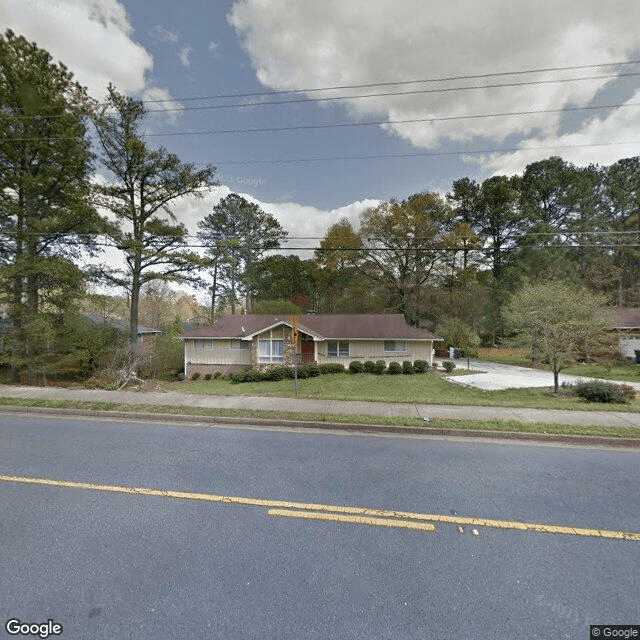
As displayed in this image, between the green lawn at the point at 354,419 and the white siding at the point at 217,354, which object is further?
the white siding at the point at 217,354

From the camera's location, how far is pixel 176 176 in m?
18.5

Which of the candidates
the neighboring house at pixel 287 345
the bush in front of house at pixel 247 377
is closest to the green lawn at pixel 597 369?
the neighboring house at pixel 287 345

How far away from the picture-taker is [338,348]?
2253 cm

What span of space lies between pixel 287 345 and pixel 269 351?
1.37 m

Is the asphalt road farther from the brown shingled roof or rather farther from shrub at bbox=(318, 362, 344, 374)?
the brown shingled roof

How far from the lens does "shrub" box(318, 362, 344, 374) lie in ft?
65.5

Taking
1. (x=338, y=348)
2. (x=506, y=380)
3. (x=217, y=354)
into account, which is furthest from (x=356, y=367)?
(x=217, y=354)

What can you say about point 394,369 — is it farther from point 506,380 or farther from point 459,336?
point 459,336

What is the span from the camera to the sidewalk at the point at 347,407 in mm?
7238

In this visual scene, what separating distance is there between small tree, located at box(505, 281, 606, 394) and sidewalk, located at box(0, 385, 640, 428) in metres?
5.06

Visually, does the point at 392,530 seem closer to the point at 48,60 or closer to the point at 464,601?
the point at 464,601

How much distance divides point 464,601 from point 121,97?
24224mm

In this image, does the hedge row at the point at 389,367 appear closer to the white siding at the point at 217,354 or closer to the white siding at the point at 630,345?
the white siding at the point at 217,354

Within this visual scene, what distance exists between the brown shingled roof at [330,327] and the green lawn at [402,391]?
3351 millimetres
